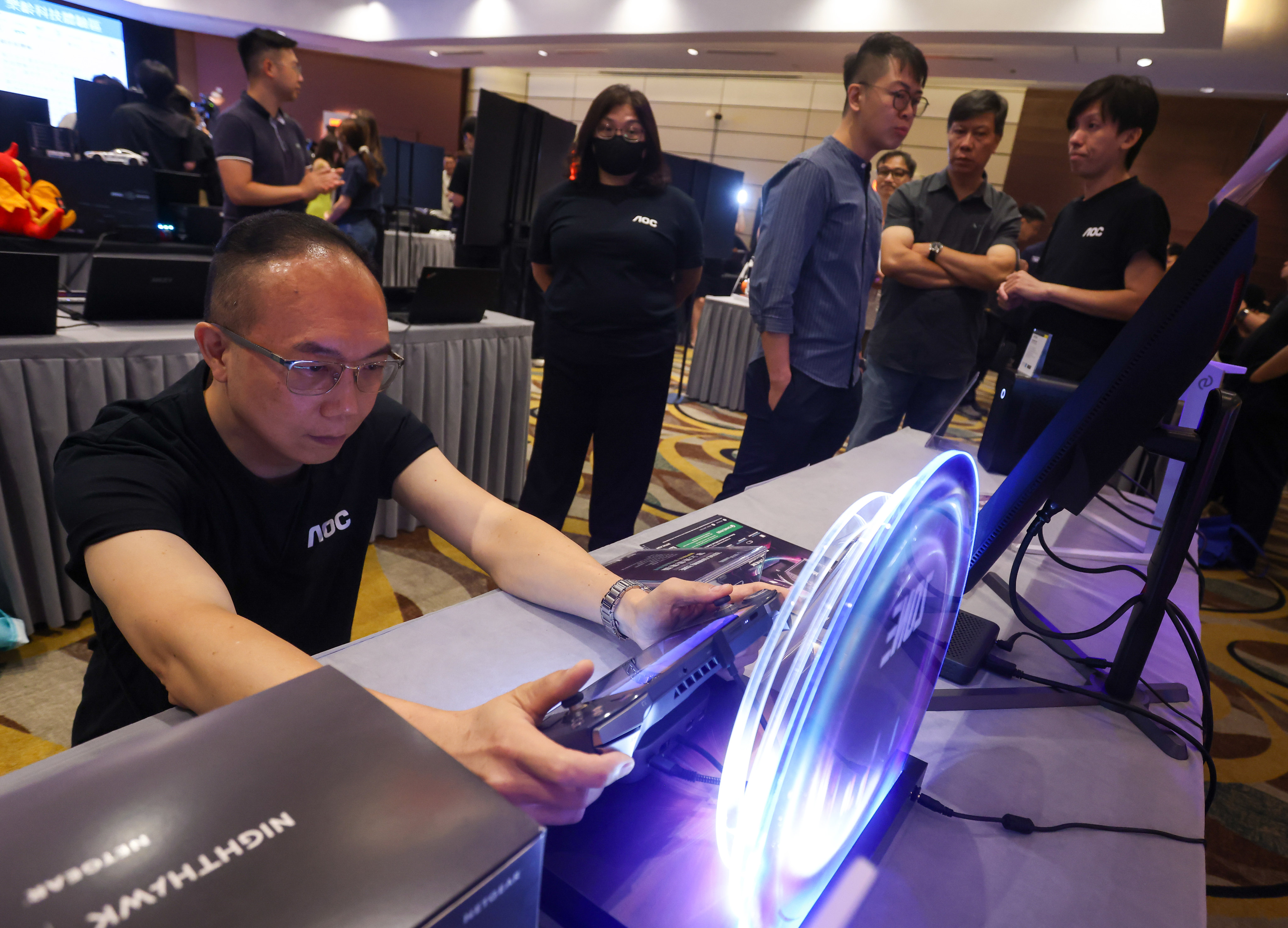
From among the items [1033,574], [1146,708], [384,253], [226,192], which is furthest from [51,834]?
[384,253]

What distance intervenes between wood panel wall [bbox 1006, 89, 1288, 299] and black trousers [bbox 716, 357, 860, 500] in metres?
6.69

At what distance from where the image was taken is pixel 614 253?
1.90m

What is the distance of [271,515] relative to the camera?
0.91 meters

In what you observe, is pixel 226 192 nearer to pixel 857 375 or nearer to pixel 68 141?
pixel 68 141

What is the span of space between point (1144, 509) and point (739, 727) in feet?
5.23

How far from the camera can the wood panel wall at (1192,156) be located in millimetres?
6590

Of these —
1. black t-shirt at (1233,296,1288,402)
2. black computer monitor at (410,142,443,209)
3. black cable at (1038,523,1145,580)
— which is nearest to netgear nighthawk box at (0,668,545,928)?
black cable at (1038,523,1145,580)

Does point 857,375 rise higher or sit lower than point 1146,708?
higher

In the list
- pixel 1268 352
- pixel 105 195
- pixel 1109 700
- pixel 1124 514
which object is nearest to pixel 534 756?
pixel 1109 700

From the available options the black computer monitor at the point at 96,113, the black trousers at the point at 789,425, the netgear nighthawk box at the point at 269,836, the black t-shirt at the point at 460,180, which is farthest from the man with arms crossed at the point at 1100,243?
the black computer monitor at the point at 96,113

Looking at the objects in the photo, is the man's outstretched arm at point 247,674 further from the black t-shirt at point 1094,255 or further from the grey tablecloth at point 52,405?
the black t-shirt at point 1094,255

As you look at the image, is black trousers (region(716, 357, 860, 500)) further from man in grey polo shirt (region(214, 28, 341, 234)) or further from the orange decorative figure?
the orange decorative figure

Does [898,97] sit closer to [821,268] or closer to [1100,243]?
[821,268]

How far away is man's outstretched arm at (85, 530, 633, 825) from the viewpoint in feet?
1.53
